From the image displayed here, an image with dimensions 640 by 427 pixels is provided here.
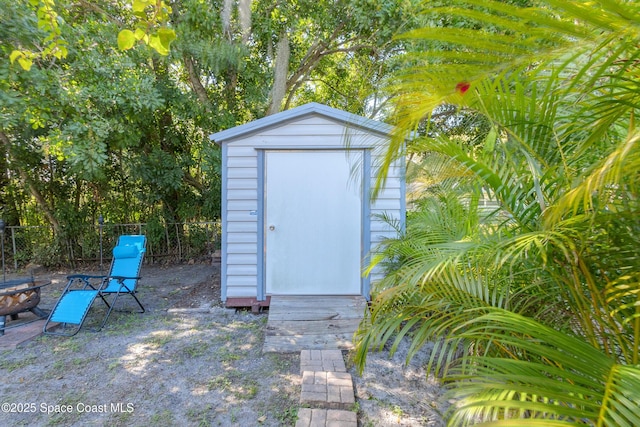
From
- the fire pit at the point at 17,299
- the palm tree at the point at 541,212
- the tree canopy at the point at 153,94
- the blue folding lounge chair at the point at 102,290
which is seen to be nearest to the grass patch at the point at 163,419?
the palm tree at the point at 541,212

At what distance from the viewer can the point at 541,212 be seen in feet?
4.40

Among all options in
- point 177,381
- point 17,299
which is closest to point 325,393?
point 177,381

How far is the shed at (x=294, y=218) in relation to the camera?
425 centimetres

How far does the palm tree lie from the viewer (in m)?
0.83

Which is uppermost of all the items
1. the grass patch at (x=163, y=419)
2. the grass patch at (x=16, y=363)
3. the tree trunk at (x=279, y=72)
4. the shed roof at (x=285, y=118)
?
the tree trunk at (x=279, y=72)

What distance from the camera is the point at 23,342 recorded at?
3.40 m

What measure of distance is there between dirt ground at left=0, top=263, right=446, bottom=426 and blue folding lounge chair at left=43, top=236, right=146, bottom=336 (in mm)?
195

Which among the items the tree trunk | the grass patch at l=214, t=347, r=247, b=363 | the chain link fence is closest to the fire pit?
the grass patch at l=214, t=347, r=247, b=363

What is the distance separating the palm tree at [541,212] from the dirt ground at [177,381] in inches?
29.3

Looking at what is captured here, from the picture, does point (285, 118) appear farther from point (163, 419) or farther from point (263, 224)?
point (163, 419)

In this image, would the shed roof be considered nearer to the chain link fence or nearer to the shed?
the shed

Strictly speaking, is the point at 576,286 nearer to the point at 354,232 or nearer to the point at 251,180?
the point at 354,232

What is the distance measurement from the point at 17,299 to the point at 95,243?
13.8 ft

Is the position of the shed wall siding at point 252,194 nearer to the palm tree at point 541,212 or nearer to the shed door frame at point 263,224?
the shed door frame at point 263,224
